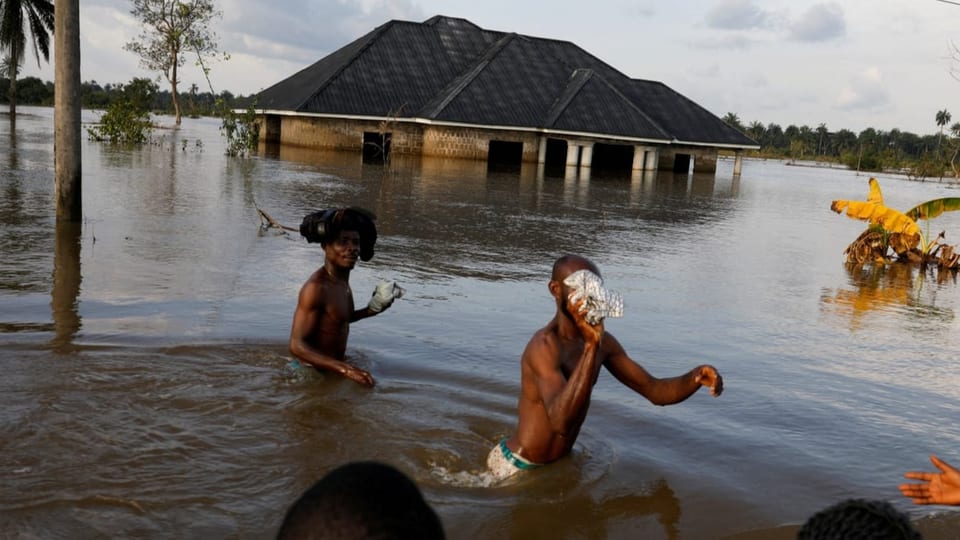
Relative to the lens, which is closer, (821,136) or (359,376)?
(359,376)

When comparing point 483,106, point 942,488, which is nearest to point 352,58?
point 483,106

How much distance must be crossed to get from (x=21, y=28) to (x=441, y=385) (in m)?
38.1

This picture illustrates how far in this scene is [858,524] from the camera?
1.20 metres

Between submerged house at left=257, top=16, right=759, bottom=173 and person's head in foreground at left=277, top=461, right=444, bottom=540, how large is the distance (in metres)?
29.6

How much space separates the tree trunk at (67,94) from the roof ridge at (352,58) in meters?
23.4

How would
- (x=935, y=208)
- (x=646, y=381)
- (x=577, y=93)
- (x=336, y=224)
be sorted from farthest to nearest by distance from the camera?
(x=577, y=93) < (x=935, y=208) < (x=336, y=224) < (x=646, y=381)

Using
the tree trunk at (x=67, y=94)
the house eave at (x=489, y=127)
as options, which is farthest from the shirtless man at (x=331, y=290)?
the house eave at (x=489, y=127)

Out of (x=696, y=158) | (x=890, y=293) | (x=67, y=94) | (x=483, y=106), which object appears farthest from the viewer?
(x=696, y=158)

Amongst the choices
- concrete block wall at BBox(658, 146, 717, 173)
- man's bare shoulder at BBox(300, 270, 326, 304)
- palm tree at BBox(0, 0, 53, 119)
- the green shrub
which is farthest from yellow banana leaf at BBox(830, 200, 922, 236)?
palm tree at BBox(0, 0, 53, 119)

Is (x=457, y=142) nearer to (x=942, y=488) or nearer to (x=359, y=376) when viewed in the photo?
(x=359, y=376)

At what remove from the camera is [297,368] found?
17.3 feet

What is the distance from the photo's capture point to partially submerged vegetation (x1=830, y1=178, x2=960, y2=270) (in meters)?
12.1

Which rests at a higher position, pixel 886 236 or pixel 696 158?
pixel 696 158

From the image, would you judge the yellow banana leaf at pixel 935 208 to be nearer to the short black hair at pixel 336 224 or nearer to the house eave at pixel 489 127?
the short black hair at pixel 336 224
